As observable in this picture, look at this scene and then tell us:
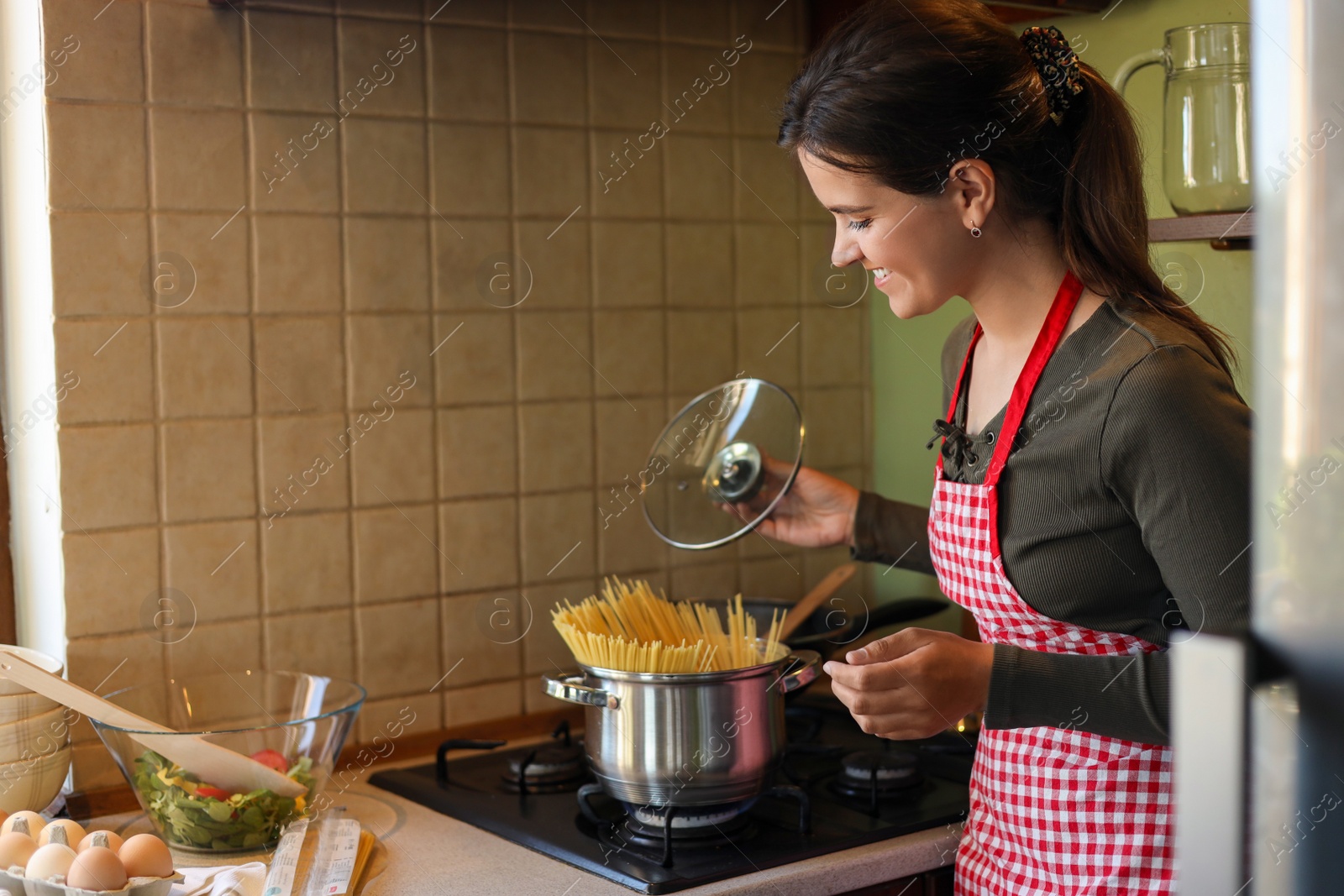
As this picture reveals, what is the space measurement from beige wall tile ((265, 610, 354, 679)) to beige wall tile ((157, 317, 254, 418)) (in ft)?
0.83

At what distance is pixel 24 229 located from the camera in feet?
4.41

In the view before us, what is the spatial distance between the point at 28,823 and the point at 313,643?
437 millimetres

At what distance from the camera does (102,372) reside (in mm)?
1329

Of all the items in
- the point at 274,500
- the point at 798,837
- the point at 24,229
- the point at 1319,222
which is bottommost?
the point at 798,837

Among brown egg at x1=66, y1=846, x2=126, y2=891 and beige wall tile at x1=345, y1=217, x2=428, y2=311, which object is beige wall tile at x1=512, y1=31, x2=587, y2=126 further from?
brown egg at x1=66, y1=846, x2=126, y2=891

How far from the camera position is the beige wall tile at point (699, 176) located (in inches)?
66.7

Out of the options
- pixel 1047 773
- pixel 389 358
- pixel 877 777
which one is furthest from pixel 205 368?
pixel 1047 773

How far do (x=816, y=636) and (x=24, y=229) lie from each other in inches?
38.9

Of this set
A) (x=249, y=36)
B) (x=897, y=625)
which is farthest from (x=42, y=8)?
(x=897, y=625)

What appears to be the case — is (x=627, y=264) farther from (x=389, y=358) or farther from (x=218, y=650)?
(x=218, y=650)

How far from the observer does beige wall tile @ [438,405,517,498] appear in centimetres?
154

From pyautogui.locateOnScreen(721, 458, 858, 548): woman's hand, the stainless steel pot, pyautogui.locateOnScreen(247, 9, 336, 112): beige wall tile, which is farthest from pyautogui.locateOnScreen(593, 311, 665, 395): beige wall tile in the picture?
the stainless steel pot

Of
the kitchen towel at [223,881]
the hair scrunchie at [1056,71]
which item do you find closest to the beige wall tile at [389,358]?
the kitchen towel at [223,881]

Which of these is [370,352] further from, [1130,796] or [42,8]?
[1130,796]
